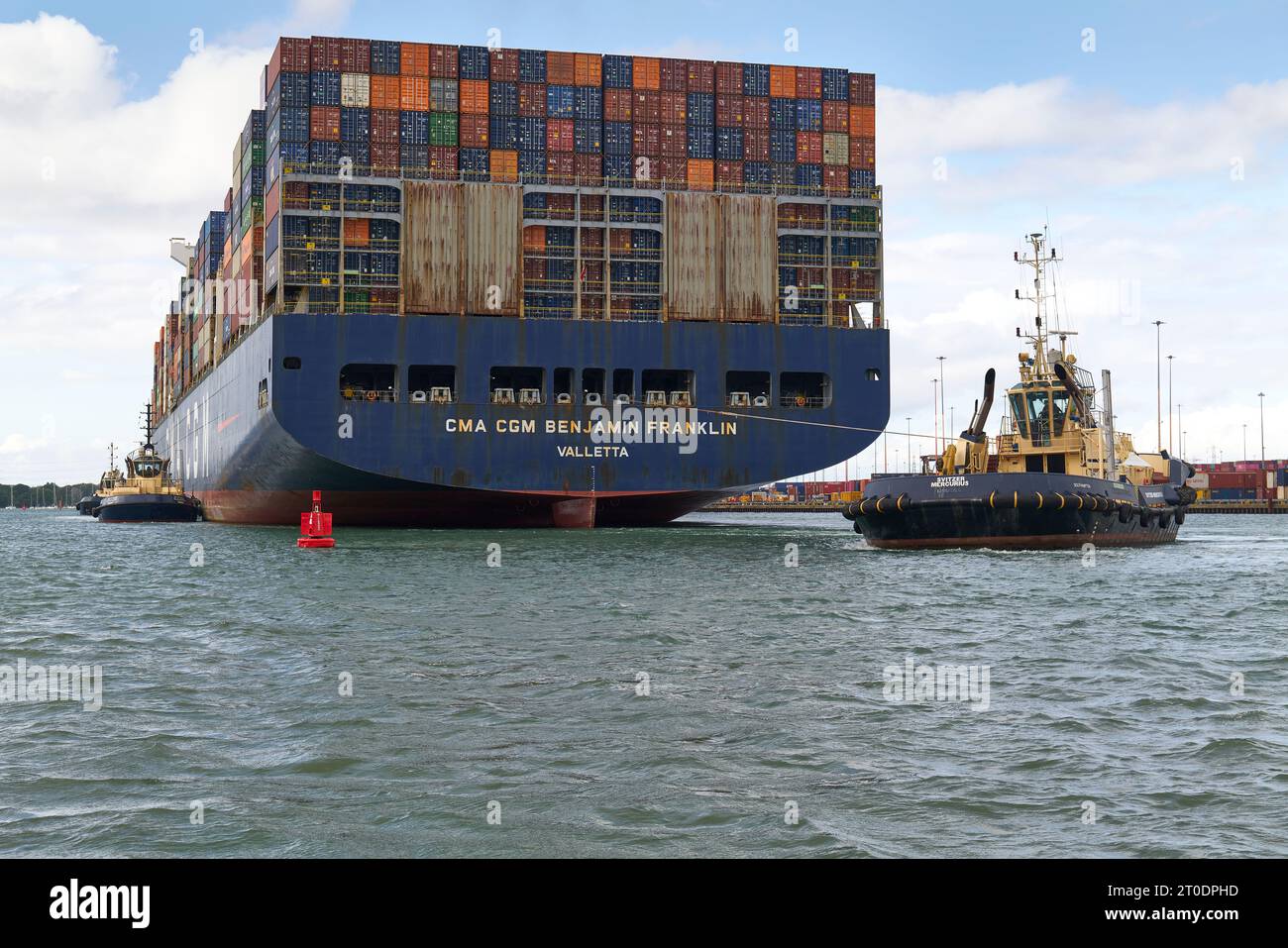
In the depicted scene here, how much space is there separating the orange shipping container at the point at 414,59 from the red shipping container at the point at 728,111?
1131cm

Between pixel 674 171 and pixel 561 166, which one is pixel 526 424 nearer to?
pixel 561 166

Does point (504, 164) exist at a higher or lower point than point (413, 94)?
lower

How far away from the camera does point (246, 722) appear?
31.9 feet

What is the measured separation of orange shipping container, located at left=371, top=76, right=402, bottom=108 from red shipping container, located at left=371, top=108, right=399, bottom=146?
269 millimetres

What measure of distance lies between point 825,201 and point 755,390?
27.3ft

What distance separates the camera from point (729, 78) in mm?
47250

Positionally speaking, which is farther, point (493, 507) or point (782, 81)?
point (782, 81)

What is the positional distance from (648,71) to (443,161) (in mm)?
8879

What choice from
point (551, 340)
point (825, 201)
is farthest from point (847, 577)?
point (825, 201)

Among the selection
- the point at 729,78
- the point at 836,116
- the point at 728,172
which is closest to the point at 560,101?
the point at 729,78

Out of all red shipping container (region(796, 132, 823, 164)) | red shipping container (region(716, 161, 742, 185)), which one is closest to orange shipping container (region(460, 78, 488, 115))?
red shipping container (region(716, 161, 742, 185))

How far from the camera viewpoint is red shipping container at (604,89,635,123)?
4594 centimetres

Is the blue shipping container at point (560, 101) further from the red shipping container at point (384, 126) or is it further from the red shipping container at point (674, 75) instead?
the red shipping container at point (384, 126)

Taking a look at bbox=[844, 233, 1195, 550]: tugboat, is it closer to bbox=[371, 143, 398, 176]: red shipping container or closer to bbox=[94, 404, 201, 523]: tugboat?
bbox=[371, 143, 398, 176]: red shipping container
